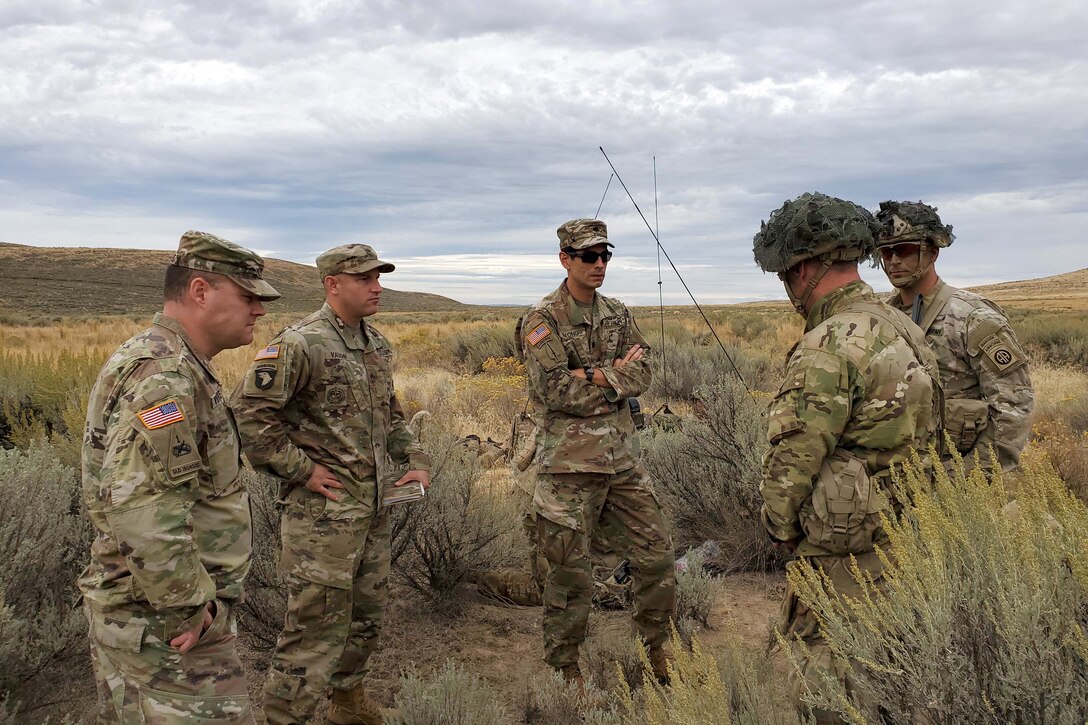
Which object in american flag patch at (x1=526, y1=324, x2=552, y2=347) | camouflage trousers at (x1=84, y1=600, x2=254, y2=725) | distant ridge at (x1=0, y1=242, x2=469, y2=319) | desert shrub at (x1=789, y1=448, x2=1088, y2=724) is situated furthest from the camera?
distant ridge at (x1=0, y1=242, x2=469, y2=319)

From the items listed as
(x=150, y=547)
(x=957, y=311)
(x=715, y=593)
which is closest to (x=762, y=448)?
(x=715, y=593)

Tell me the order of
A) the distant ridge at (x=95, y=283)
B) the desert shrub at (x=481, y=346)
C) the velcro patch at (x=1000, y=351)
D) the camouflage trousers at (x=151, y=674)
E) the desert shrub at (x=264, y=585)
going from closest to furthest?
the camouflage trousers at (x=151, y=674) < the velcro patch at (x=1000, y=351) < the desert shrub at (x=264, y=585) < the desert shrub at (x=481, y=346) < the distant ridge at (x=95, y=283)

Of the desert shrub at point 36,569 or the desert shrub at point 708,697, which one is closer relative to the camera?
the desert shrub at point 708,697

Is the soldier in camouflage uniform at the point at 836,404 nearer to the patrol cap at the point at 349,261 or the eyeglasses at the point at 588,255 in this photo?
the eyeglasses at the point at 588,255

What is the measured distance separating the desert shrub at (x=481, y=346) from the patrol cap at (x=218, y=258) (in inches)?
482

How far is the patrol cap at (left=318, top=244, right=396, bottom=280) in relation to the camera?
3242mm

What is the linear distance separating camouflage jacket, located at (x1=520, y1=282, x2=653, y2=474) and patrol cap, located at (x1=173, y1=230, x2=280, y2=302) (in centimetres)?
167

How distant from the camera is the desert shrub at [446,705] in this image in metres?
3.01

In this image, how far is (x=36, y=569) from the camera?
3400mm

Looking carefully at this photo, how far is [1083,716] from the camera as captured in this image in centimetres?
143

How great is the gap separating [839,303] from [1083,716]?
1.33 m

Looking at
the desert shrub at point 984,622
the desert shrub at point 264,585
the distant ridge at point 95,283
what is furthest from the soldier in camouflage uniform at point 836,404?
the distant ridge at point 95,283

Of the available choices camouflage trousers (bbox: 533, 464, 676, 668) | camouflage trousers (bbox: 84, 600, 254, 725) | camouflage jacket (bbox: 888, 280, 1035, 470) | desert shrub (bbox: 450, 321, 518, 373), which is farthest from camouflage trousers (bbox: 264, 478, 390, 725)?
desert shrub (bbox: 450, 321, 518, 373)

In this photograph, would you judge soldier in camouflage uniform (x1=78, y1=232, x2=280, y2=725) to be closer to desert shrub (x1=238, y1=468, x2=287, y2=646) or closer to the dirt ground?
the dirt ground
